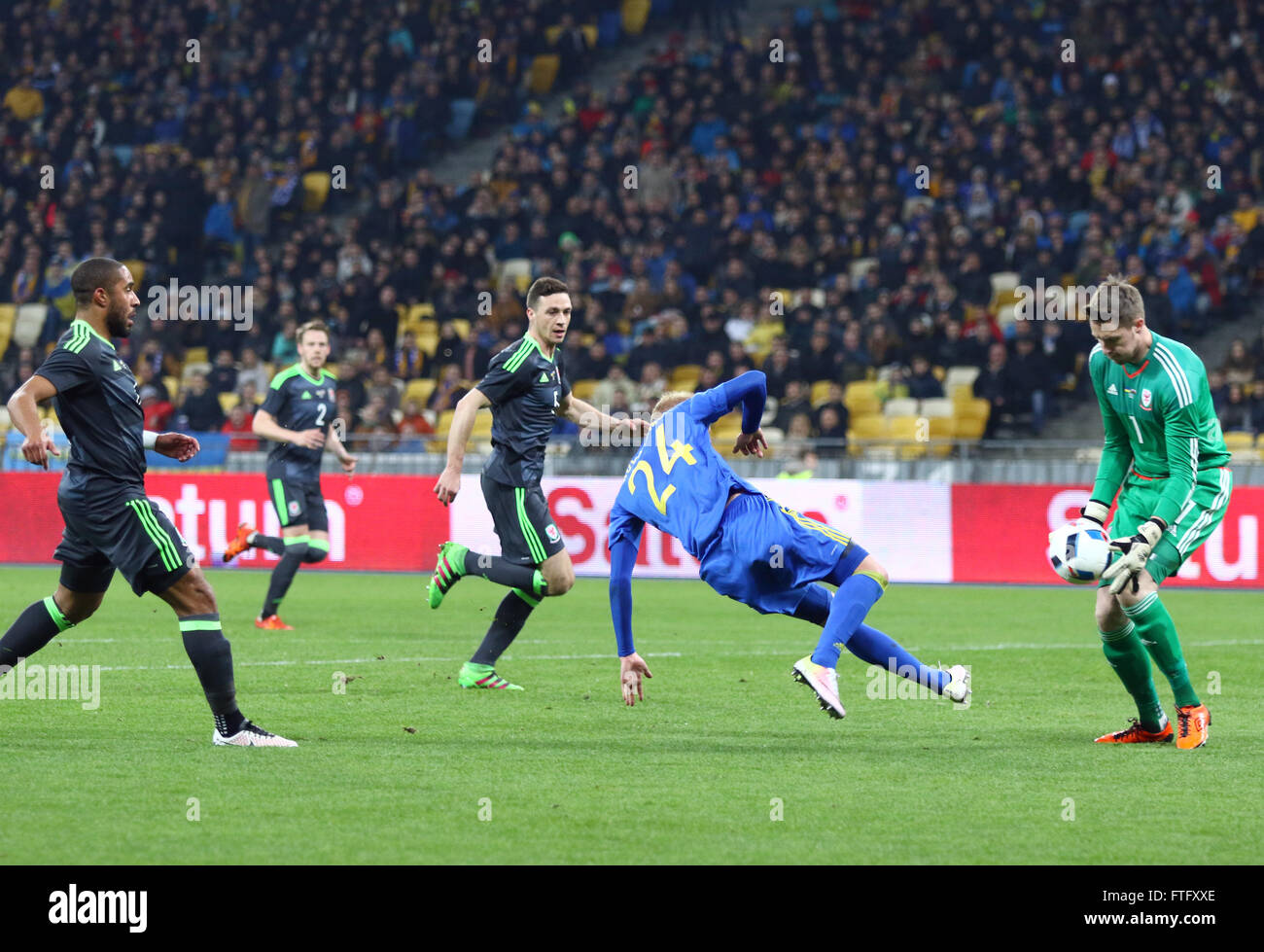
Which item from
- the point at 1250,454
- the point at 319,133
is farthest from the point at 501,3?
the point at 1250,454

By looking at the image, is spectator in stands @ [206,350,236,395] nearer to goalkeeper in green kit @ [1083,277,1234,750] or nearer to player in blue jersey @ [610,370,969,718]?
player in blue jersey @ [610,370,969,718]

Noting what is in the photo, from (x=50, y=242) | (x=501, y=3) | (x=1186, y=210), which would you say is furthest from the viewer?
(x=501, y=3)

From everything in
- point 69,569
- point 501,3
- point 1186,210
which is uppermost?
point 501,3

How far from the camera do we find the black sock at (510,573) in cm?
1033

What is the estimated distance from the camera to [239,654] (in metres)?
11.9

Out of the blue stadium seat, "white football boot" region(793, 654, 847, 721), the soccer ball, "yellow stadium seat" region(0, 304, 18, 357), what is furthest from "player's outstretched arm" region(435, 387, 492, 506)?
the blue stadium seat

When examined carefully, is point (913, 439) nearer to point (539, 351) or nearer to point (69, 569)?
point (539, 351)

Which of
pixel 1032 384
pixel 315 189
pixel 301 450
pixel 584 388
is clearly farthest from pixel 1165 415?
pixel 315 189

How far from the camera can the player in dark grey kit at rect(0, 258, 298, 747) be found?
24.5 feet

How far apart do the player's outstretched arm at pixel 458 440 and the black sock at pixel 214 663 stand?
81.7 inches

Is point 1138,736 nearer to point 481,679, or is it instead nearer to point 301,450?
point 481,679

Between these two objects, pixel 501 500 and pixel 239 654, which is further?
pixel 239 654

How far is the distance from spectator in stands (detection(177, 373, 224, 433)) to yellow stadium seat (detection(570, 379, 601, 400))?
468 centimetres

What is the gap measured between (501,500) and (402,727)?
2331 mm
